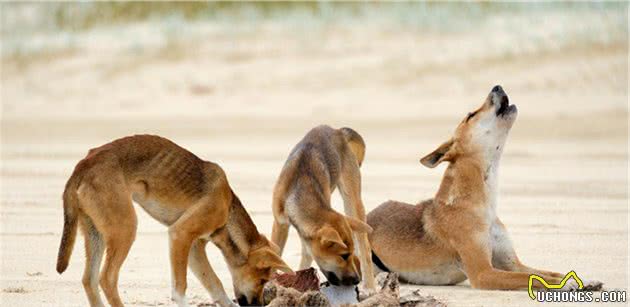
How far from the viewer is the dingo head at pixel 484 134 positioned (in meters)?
9.62

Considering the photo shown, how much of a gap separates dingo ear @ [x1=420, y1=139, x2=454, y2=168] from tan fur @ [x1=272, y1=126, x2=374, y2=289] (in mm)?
533

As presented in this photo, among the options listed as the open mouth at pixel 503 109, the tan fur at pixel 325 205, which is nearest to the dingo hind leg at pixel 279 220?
the tan fur at pixel 325 205

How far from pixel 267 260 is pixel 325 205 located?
0.60 meters

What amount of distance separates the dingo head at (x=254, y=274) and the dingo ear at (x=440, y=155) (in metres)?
1.99

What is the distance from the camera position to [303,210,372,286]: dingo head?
7996 millimetres

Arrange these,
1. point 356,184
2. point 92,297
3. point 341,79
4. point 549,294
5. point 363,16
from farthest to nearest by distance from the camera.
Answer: point 363,16, point 341,79, point 356,184, point 549,294, point 92,297

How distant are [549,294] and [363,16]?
22.1 metres

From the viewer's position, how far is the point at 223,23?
3108 cm

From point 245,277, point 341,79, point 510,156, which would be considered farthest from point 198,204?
point 341,79

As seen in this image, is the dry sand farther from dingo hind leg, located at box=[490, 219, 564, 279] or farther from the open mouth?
the open mouth

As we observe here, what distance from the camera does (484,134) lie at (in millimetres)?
Result: 9633

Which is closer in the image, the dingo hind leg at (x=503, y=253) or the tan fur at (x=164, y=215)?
the tan fur at (x=164, y=215)

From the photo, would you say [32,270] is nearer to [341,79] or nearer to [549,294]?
[549,294]

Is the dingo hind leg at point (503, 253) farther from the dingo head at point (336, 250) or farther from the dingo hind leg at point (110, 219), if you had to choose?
the dingo hind leg at point (110, 219)
